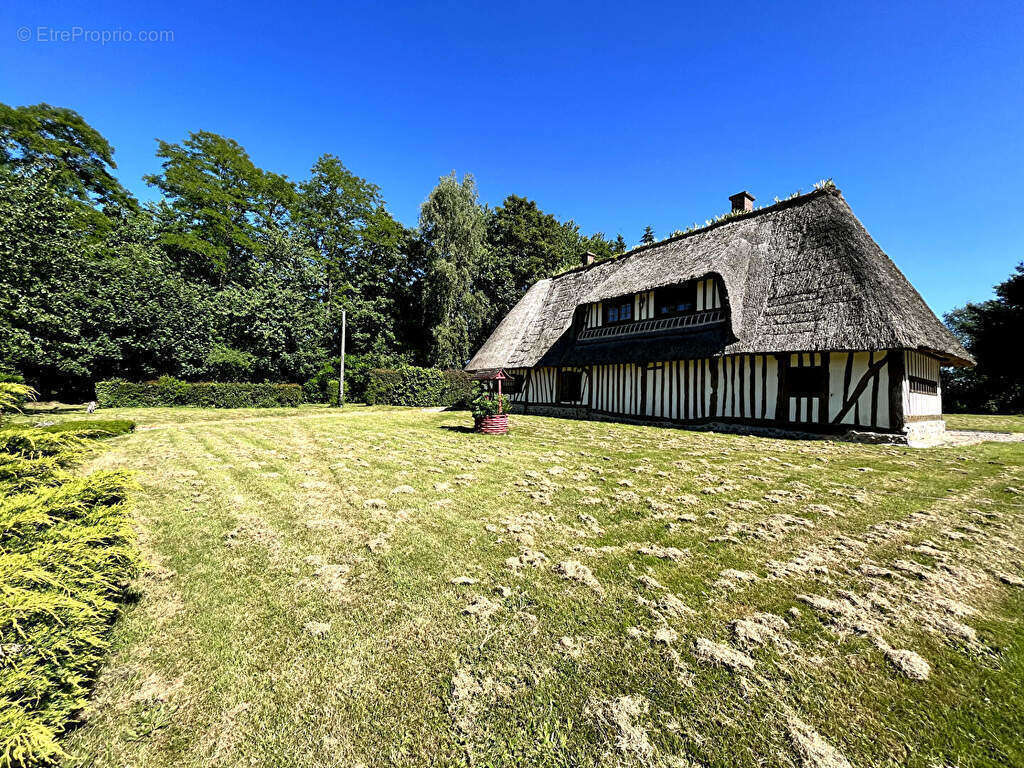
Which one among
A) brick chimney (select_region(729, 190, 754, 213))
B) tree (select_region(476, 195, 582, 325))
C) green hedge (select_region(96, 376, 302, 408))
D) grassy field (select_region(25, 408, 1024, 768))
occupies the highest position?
tree (select_region(476, 195, 582, 325))

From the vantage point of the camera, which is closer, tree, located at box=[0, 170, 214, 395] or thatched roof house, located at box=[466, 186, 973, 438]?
thatched roof house, located at box=[466, 186, 973, 438]

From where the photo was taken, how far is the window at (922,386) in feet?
37.3

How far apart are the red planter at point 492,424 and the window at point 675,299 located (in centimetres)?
820

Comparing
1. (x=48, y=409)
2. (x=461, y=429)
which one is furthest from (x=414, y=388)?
(x=48, y=409)

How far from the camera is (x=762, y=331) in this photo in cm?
1166

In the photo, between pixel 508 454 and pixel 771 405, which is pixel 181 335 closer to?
pixel 508 454

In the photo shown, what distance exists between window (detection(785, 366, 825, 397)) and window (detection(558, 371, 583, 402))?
7.93m

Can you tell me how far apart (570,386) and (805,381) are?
911 cm

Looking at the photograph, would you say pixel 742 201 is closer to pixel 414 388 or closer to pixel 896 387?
pixel 896 387

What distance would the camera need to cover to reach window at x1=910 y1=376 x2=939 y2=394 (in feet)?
37.3

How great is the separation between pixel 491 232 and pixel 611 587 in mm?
35926

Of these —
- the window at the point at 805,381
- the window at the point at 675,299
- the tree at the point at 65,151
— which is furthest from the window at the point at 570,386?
the tree at the point at 65,151

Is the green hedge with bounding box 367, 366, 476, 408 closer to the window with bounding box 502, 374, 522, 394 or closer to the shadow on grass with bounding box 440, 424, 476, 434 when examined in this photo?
the window with bounding box 502, 374, 522, 394

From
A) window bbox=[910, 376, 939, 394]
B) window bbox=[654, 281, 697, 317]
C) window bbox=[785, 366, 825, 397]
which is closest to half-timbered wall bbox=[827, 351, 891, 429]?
window bbox=[785, 366, 825, 397]
